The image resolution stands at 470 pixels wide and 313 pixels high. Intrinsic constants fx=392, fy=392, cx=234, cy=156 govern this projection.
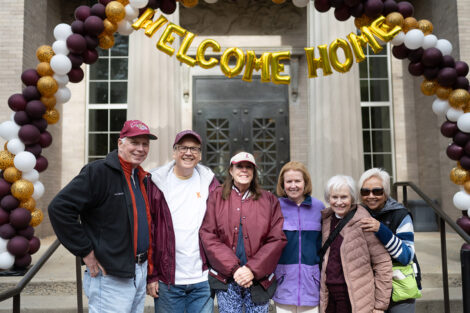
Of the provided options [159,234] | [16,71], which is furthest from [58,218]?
[16,71]

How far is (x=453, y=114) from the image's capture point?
521cm

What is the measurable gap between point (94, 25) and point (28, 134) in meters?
1.63

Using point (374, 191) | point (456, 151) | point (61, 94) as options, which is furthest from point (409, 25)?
point (61, 94)

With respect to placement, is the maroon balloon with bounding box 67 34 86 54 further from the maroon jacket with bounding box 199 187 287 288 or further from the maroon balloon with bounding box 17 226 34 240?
the maroon jacket with bounding box 199 187 287 288

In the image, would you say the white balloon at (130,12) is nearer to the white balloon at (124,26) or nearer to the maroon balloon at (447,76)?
the white balloon at (124,26)

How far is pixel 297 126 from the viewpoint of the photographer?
30.4 ft

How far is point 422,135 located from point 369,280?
25.2 feet

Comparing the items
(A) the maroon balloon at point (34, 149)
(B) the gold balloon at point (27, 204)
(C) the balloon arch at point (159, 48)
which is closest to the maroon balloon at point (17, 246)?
(C) the balloon arch at point (159, 48)

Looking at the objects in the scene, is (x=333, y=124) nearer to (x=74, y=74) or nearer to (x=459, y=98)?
(x=459, y=98)

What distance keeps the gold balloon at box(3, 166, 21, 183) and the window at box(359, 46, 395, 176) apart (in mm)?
7539

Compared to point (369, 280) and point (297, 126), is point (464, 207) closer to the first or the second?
point (369, 280)

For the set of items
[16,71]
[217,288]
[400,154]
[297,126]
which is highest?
[16,71]

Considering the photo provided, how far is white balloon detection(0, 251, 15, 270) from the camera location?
4957 millimetres

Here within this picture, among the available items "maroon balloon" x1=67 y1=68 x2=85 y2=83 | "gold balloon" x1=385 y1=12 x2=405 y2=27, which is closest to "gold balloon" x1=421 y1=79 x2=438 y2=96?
"gold balloon" x1=385 y1=12 x2=405 y2=27
